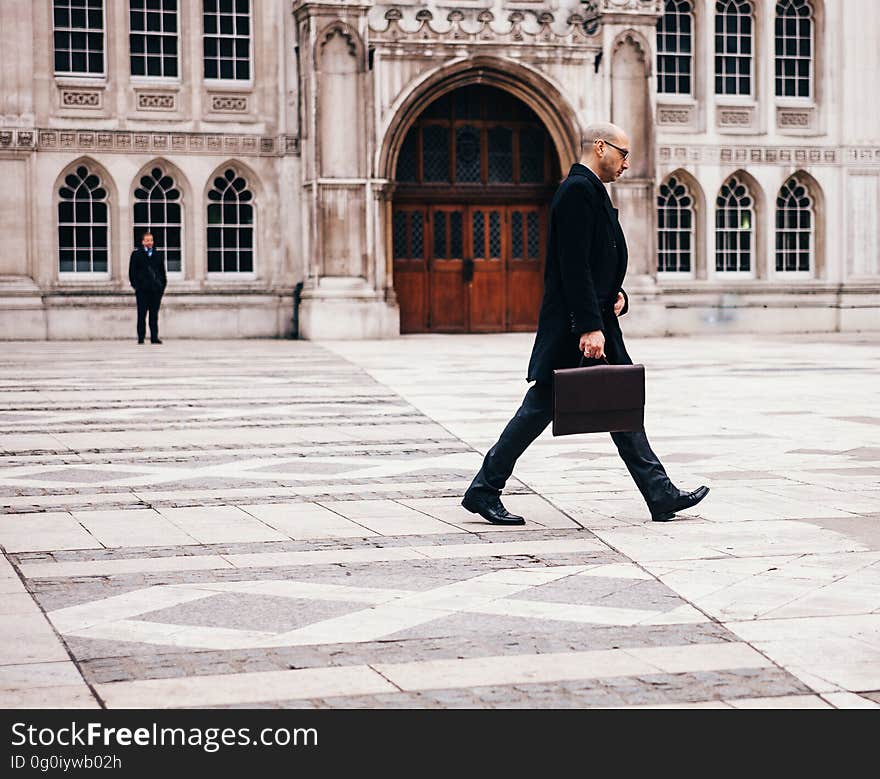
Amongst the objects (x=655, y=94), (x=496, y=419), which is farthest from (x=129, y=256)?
(x=496, y=419)

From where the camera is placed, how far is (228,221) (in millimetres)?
30984

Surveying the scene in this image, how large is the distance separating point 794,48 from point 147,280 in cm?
1485

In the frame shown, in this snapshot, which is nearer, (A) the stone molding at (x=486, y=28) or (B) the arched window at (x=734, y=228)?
(A) the stone molding at (x=486, y=28)

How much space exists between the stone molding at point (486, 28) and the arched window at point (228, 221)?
3.89 m

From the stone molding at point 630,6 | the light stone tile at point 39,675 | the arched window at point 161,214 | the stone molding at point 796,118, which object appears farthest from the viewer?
the stone molding at point 796,118

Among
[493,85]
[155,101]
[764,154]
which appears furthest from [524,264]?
[155,101]

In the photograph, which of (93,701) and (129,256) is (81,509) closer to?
(93,701)

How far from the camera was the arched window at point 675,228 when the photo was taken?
33219 millimetres

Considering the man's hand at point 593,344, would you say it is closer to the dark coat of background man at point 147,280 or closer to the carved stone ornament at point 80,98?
the dark coat of background man at point 147,280

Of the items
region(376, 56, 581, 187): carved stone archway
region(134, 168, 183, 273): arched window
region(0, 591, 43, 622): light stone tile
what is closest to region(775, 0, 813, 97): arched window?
region(376, 56, 581, 187): carved stone archway

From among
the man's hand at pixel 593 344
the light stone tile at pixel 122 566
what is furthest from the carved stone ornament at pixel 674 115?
the light stone tile at pixel 122 566

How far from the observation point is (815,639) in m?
6.00

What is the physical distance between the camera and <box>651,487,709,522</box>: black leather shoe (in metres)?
8.62
